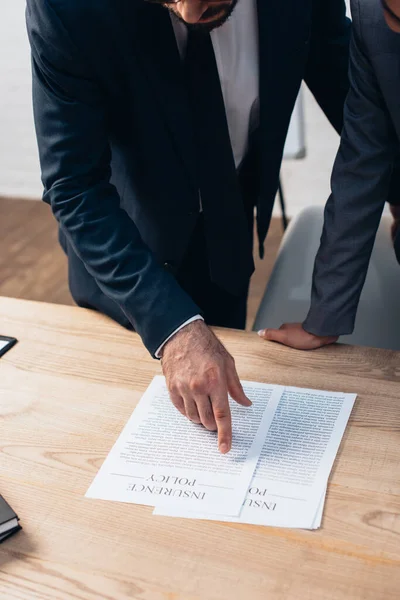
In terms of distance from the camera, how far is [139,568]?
0.96m

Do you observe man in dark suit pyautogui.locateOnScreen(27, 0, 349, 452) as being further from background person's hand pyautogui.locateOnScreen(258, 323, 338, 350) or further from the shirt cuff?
background person's hand pyautogui.locateOnScreen(258, 323, 338, 350)

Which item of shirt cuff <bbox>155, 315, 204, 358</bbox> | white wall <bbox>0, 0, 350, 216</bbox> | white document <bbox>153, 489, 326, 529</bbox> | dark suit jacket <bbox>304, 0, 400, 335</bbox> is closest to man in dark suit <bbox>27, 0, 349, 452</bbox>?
shirt cuff <bbox>155, 315, 204, 358</bbox>

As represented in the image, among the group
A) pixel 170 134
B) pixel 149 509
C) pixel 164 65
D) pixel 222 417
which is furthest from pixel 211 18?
pixel 149 509

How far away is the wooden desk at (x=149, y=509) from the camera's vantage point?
0.92 meters

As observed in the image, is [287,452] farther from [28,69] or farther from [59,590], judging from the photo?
[28,69]

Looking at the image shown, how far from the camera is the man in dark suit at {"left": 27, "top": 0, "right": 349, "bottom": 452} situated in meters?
1.22

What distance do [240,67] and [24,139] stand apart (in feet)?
8.71

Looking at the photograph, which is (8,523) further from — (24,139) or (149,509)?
(24,139)

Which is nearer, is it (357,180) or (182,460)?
(182,460)

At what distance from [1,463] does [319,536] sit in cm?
51

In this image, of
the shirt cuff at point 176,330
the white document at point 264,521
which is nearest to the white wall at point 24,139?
the shirt cuff at point 176,330

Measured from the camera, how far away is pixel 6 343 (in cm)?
145

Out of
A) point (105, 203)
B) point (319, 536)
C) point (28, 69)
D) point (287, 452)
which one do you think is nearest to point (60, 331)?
point (105, 203)

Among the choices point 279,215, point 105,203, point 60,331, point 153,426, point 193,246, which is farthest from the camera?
point 279,215
